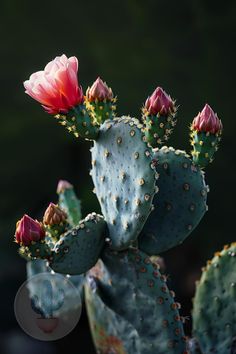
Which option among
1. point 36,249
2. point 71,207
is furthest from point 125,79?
point 36,249

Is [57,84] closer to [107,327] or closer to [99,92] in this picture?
[99,92]

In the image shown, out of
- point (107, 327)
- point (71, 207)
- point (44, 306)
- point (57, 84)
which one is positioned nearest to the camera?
point (57, 84)

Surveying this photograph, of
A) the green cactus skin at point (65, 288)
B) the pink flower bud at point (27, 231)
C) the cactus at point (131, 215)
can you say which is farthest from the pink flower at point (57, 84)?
the green cactus skin at point (65, 288)

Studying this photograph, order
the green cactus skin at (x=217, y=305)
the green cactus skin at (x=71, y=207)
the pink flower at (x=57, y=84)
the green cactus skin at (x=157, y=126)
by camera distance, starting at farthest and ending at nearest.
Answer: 1. the green cactus skin at (x=71, y=207)
2. the green cactus skin at (x=217, y=305)
3. the green cactus skin at (x=157, y=126)
4. the pink flower at (x=57, y=84)

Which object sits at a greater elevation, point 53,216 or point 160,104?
point 160,104

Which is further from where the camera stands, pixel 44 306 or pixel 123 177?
pixel 44 306

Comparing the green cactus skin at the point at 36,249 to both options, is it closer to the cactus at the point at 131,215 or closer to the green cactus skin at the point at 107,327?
the cactus at the point at 131,215

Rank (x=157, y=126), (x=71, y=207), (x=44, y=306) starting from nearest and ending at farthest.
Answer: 1. (x=157, y=126)
2. (x=44, y=306)
3. (x=71, y=207)
